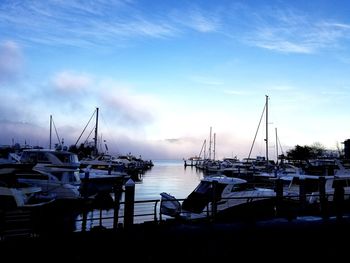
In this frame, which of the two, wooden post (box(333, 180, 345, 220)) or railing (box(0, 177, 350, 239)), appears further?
wooden post (box(333, 180, 345, 220))

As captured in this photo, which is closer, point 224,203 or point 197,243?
point 197,243

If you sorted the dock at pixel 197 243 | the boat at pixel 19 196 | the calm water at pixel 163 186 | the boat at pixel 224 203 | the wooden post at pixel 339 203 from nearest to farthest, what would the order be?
the dock at pixel 197 243
the wooden post at pixel 339 203
the boat at pixel 224 203
the boat at pixel 19 196
the calm water at pixel 163 186

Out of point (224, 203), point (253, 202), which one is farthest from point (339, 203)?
point (224, 203)

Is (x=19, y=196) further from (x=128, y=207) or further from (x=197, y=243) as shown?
(x=197, y=243)

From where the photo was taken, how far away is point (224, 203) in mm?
22078

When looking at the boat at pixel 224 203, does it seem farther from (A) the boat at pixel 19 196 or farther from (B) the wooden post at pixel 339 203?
(A) the boat at pixel 19 196

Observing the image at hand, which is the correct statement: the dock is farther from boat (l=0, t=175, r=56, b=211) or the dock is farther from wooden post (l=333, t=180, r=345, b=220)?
boat (l=0, t=175, r=56, b=211)

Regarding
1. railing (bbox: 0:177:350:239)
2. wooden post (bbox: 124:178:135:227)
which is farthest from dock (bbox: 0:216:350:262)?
wooden post (bbox: 124:178:135:227)

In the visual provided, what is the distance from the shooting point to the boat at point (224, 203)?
67.8 feet

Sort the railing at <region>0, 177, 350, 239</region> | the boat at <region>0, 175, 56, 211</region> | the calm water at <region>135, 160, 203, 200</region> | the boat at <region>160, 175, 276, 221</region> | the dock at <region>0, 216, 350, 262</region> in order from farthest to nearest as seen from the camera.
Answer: the calm water at <region>135, 160, 203, 200</region>
the boat at <region>0, 175, 56, 211</region>
the boat at <region>160, 175, 276, 221</region>
the railing at <region>0, 177, 350, 239</region>
the dock at <region>0, 216, 350, 262</region>

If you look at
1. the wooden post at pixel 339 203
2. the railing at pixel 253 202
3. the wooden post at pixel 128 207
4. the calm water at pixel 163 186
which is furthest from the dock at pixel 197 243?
the calm water at pixel 163 186

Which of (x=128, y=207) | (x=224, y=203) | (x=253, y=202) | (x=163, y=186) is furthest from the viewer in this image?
(x=163, y=186)

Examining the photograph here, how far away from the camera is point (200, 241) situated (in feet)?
37.7

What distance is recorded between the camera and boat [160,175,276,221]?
20.7m
